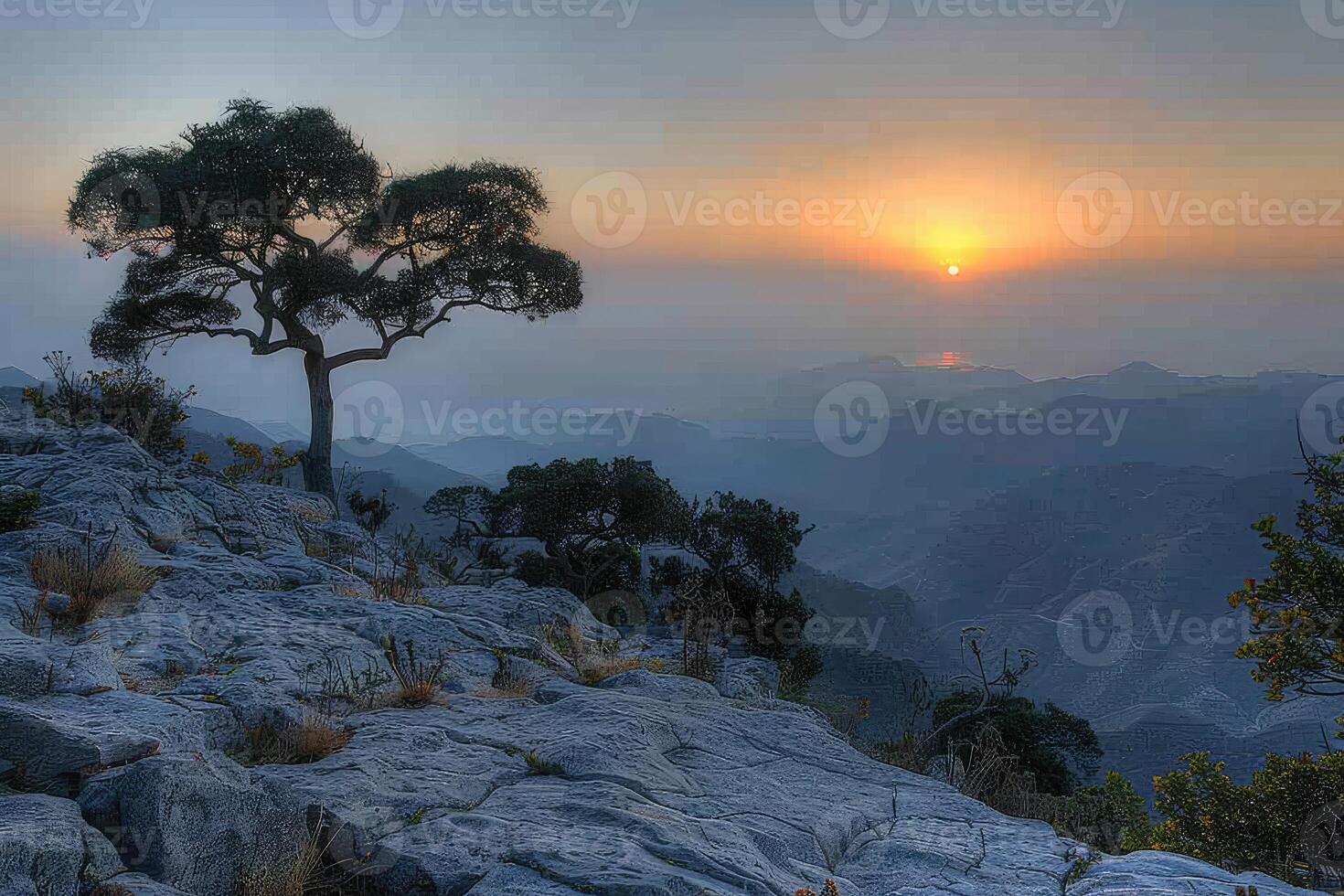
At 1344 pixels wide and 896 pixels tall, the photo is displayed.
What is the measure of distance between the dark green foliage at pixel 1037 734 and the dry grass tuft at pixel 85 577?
16.5m

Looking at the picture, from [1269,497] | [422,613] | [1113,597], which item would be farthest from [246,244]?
[1269,497]

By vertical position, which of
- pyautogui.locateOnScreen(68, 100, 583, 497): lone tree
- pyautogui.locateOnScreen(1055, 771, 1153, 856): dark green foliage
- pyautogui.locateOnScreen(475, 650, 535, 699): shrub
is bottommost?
pyautogui.locateOnScreen(1055, 771, 1153, 856): dark green foliage

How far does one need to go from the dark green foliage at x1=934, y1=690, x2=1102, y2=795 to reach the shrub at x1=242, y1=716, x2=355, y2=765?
52.6 ft

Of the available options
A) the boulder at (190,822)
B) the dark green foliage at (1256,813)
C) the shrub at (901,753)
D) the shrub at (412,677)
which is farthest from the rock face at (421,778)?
the dark green foliage at (1256,813)

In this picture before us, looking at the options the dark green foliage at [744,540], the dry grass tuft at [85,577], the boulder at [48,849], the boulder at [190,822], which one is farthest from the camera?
the dark green foliage at [744,540]

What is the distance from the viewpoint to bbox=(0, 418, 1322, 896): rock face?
Answer: 14.6 ft

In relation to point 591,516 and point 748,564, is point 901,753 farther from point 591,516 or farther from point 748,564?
point 748,564

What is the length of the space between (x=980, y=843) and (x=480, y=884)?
3.70 metres

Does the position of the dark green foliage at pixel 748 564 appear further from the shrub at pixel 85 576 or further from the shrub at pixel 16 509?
the shrub at pixel 16 509

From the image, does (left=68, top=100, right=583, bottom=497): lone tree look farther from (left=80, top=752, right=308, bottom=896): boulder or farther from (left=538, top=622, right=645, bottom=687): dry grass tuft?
(left=80, top=752, right=308, bottom=896): boulder

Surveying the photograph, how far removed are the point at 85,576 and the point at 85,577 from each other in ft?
0.07

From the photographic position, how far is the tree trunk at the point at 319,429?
23547 mm

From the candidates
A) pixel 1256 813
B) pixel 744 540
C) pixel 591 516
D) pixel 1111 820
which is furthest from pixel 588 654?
pixel 744 540

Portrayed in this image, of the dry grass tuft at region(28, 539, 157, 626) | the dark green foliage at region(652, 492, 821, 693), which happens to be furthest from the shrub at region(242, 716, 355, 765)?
the dark green foliage at region(652, 492, 821, 693)
